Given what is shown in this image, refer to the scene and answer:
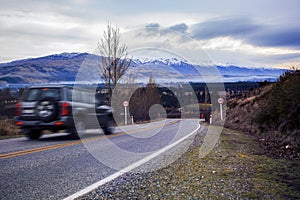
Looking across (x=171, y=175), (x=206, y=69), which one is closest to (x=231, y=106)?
(x=206, y=69)

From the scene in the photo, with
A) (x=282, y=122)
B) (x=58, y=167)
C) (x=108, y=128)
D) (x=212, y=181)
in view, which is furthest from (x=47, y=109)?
(x=282, y=122)

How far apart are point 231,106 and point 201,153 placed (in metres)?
22.2

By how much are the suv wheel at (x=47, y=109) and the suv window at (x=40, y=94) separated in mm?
154

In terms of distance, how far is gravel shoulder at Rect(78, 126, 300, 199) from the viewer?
15.1ft

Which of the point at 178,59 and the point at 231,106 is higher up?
the point at 178,59

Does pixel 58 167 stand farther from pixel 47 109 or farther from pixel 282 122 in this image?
pixel 282 122

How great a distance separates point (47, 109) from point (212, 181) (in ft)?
24.5

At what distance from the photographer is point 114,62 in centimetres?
2812

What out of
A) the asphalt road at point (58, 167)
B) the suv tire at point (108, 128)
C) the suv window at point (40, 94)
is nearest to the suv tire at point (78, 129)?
the suv window at point (40, 94)

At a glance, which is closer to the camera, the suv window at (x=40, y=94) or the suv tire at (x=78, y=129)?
the suv window at (x=40, y=94)

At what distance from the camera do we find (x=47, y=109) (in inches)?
436

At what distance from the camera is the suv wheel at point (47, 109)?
35.9 ft

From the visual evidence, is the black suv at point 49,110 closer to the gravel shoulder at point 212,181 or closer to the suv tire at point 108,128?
the suv tire at point 108,128

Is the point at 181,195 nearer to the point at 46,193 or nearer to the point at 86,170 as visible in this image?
the point at 46,193
